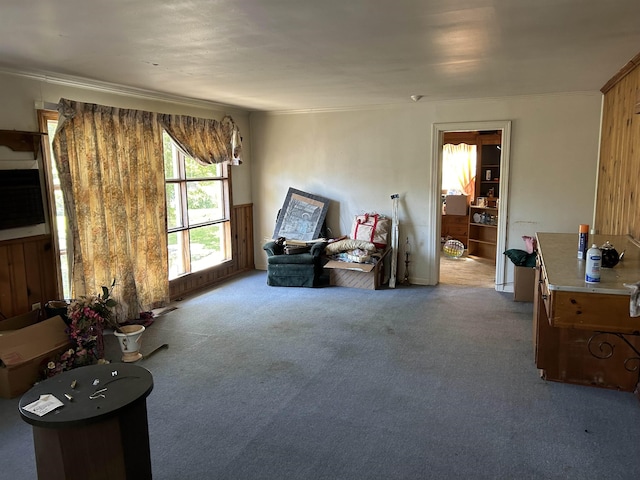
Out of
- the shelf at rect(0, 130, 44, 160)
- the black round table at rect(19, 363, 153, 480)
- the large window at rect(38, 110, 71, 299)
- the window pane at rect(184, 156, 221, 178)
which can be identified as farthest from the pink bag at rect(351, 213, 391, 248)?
the black round table at rect(19, 363, 153, 480)

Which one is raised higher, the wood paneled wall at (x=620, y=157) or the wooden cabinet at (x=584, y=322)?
the wood paneled wall at (x=620, y=157)

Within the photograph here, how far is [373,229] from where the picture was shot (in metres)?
6.11

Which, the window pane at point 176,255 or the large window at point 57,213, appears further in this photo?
the window pane at point 176,255

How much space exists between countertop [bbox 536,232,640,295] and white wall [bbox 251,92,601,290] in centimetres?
173

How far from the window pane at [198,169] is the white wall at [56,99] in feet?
1.88

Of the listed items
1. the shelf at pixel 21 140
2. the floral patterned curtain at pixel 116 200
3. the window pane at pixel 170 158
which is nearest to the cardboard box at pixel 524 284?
the floral patterned curtain at pixel 116 200

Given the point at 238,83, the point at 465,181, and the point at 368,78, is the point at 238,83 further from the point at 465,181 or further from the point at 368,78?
the point at 465,181

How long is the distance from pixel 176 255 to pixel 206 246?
0.60 metres

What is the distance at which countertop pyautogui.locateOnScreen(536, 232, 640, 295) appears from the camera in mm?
2395

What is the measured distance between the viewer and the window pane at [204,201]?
581 cm

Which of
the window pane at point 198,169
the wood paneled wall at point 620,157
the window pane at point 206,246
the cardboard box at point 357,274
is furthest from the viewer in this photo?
the window pane at point 206,246

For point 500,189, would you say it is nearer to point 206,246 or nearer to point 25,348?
point 206,246

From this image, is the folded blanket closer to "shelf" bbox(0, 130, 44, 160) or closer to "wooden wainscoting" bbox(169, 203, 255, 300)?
"wooden wainscoting" bbox(169, 203, 255, 300)

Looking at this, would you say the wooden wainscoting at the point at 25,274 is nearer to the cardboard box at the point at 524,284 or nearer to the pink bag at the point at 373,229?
the pink bag at the point at 373,229
